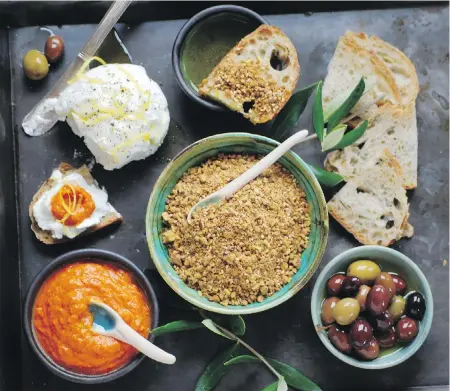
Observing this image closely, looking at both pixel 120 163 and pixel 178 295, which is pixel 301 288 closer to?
pixel 178 295

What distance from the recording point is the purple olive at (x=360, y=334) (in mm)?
2568

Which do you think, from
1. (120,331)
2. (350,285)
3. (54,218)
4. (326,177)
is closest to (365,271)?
(350,285)

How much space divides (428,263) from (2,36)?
1752 millimetres

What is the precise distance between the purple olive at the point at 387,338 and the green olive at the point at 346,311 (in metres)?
0.13

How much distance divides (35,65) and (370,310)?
4.71ft

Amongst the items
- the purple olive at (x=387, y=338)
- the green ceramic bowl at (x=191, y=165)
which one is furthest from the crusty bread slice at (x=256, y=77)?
the purple olive at (x=387, y=338)

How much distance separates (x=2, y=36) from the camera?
2801 millimetres

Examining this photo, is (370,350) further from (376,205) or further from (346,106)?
(346,106)

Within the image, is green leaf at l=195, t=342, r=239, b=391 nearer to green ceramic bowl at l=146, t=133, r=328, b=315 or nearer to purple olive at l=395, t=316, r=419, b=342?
green ceramic bowl at l=146, t=133, r=328, b=315

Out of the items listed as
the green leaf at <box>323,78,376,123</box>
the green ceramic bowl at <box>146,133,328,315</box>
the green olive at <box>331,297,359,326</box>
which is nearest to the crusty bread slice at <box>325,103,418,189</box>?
the green leaf at <box>323,78,376,123</box>

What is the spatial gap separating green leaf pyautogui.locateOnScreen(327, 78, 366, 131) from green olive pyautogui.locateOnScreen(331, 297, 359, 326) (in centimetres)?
61

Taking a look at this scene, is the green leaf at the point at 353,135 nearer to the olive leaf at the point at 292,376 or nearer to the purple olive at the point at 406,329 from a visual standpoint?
the purple olive at the point at 406,329

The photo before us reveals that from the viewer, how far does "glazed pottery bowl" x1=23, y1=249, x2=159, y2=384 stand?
2.55 meters

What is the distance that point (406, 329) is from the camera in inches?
103
